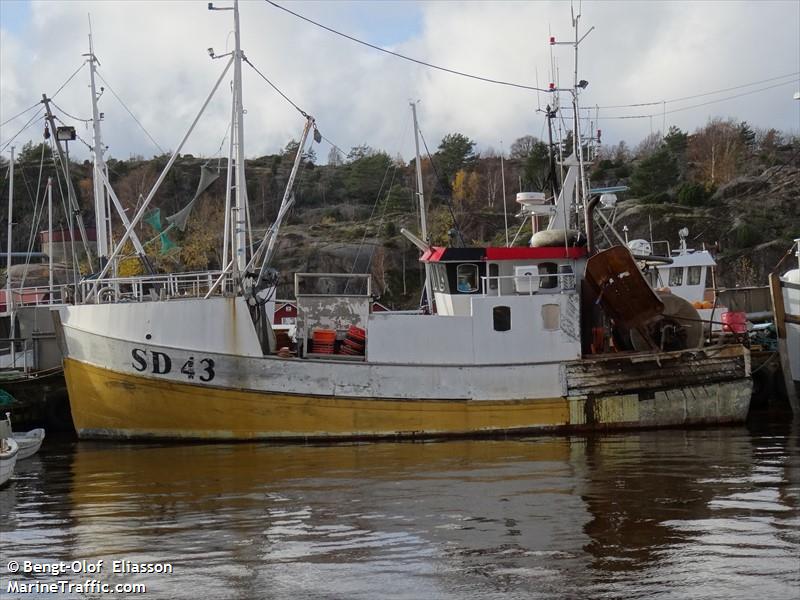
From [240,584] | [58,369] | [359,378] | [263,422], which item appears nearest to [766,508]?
[240,584]

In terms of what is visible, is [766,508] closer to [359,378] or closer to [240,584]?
[240,584]

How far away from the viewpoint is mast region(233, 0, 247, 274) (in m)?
18.7

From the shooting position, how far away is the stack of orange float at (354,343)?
18.6m

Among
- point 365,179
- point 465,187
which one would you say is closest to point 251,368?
point 465,187

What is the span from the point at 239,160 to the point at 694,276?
1362 cm

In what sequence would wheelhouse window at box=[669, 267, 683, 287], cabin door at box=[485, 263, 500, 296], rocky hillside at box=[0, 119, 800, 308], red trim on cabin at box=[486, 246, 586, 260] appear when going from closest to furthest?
red trim on cabin at box=[486, 246, 586, 260] → cabin door at box=[485, 263, 500, 296] → wheelhouse window at box=[669, 267, 683, 287] → rocky hillside at box=[0, 119, 800, 308]

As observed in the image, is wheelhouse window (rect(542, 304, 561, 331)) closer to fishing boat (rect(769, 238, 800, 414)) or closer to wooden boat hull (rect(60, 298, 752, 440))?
wooden boat hull (rect(60, 298, 752, 440))

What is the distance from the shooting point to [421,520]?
37.3ft

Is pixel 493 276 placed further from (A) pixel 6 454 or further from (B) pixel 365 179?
(B) pixel 365 179

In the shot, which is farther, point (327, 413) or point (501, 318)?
point (501, 318)

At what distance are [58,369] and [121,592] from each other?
14.8 metres

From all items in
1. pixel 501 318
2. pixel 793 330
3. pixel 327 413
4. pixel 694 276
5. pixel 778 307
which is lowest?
pixel 327 413

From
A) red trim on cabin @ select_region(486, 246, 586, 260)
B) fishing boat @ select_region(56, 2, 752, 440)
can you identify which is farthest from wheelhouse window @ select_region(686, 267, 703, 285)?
red trim on cabin @ select_region(486, 246, 586, 260)

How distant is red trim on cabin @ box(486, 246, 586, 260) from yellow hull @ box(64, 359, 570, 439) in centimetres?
291
